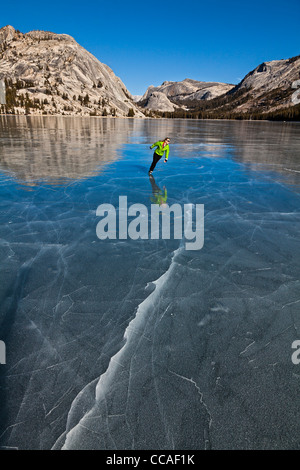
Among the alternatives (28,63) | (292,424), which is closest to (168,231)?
(292,424)

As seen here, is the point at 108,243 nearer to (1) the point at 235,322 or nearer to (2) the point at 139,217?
(2) the point at 139,217

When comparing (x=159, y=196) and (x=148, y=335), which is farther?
(x=159, y=196)

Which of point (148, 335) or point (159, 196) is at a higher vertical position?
point (159, 196)

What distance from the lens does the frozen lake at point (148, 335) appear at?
2.38m

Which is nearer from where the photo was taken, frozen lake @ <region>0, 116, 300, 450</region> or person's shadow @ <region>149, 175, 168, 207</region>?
frozen lake @ <region>0, 116, 300, 450</region>

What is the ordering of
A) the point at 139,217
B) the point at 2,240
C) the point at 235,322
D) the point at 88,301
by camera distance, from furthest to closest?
the point at 139,217 → the point at 2,240 → the point at 88,301 → the point at 235,322

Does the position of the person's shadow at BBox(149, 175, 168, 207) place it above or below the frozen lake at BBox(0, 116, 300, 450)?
above

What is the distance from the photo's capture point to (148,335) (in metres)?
3.41

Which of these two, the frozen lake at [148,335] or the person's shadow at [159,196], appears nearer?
the frozen lake at [148,335]

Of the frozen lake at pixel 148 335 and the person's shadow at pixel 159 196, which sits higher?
the person's shadow at pixel 159 196

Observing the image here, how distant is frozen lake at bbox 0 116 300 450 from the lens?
2383mm

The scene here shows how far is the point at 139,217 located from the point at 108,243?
1768 millimetres

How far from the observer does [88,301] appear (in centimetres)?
400
